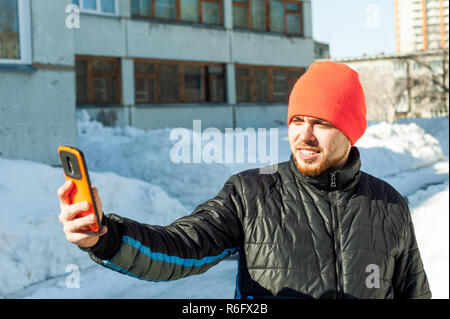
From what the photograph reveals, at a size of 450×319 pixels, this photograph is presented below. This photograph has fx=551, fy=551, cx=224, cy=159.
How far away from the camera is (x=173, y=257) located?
1.84 metres

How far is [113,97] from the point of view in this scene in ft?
Result: 64.4

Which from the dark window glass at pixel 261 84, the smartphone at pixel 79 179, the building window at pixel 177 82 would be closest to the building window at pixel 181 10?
the building window at pixel 177 82

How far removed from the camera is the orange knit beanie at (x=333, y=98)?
211cm

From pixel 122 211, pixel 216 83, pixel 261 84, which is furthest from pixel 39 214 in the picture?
pixel 261 84

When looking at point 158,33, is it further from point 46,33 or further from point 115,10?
point 46,33

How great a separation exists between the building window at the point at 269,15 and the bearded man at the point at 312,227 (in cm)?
2136

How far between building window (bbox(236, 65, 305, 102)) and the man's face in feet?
69.5

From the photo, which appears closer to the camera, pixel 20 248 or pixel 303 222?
pixel 303 222

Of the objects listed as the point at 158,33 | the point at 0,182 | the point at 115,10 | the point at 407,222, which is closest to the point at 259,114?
the point at 158,33

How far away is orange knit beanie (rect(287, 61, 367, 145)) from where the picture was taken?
211cm

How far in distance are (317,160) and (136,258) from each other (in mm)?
773

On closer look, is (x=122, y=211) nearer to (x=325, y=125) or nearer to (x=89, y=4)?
(x=325, y=125)

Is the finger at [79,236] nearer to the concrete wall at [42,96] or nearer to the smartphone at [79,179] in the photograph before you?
the smartphone at [79,179]

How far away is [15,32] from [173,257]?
7.94 meters
